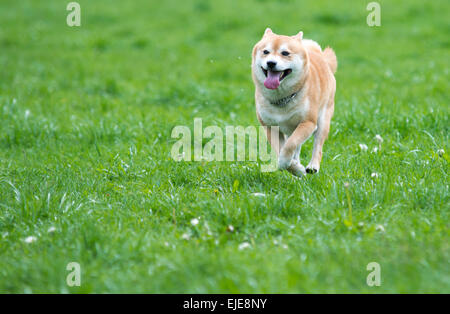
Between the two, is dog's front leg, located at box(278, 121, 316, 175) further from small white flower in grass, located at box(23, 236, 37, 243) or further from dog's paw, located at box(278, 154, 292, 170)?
small white flower in grass, located at box(23, 236, 37, 243)

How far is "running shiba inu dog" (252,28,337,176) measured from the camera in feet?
14.2

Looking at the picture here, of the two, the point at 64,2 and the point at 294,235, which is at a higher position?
the point at 64,2

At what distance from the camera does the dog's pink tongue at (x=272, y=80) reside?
4285mm

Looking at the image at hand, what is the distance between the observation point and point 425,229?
3369 mm

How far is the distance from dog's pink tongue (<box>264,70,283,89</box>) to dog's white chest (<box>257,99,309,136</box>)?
272 mm

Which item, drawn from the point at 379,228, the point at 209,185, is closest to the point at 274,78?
the point at 209,185

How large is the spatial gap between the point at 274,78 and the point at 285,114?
13.6 inches

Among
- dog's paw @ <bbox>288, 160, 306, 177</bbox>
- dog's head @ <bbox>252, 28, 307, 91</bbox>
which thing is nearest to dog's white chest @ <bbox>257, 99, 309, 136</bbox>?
dog's head @ <bbox>252, 28, 307, 91</bbox>

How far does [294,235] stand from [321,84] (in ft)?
5.97

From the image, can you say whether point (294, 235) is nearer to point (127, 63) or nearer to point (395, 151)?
point (395, 151)

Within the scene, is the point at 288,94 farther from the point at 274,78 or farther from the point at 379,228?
the point at 379,228

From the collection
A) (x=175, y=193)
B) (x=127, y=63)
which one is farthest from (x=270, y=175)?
(x=127, y=63)

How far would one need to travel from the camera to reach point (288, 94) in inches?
175
